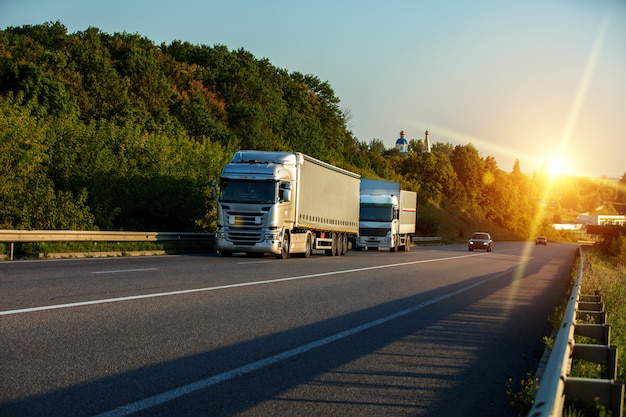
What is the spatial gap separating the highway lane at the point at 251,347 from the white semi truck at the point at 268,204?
36.7 ft

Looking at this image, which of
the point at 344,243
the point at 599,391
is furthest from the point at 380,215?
the point at 599,391

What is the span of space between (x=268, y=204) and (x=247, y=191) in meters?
0.97

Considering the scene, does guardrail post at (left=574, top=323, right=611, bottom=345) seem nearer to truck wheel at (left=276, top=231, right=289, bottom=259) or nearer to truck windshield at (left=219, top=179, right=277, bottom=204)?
truck windshield at (left=219, top=179, right=277, bottom=204)

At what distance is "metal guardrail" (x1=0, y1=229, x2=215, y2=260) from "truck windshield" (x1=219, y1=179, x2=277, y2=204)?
330 cm

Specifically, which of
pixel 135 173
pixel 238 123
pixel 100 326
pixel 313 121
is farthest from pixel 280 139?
pixel 100 326

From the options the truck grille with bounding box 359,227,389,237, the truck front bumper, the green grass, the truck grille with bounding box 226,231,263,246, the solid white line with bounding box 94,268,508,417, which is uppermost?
the truck grille with bounding box 359,227,389,237

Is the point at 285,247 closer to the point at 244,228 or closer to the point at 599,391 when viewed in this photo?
the point at 244,228

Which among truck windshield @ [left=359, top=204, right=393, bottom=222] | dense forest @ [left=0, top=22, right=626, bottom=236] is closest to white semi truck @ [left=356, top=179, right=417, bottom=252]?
truck windshield @ [left=359, top=204, right=393, bottom=222]

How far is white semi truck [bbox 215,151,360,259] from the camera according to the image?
2783 centimetres

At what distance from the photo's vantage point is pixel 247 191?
28.1 metres

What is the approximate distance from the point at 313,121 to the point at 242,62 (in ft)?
37.9

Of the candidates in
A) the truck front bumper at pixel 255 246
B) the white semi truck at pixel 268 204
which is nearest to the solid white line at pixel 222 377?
the truck front bumper at pixel 255 246

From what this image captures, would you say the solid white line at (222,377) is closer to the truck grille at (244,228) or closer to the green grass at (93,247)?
the green grass at (93,247)

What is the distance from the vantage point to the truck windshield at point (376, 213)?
44.1m
